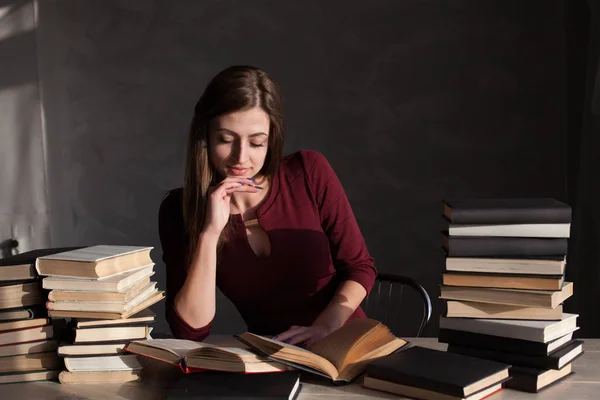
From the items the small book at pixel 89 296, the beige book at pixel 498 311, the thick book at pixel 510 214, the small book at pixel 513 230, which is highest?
the thick book at pixel 510 214

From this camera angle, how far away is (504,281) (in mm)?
1462

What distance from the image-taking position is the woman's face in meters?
1.99

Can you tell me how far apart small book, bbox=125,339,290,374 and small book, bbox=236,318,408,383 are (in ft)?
0.09

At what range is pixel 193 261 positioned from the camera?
1.91m

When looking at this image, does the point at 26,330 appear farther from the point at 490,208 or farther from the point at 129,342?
the point at 490,208

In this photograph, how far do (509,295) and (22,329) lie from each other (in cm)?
104

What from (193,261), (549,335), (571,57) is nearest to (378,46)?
(571,57)

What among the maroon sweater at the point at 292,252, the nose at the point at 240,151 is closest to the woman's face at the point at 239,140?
the nose at the point at 240,151

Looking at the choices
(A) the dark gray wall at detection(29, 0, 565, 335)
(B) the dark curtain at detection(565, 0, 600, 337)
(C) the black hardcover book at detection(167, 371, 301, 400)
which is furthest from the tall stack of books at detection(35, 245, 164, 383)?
(A) the dark gray wall at detection(29, 0, 565, 335)

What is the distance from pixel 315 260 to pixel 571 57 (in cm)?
201

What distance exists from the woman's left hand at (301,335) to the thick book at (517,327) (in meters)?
0.33

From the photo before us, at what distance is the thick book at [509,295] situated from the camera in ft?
4.74

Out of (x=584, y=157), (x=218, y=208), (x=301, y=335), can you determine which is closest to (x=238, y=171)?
(x=218, y=208)

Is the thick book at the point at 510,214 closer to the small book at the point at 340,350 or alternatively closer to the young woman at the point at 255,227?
the small book at the point at 340,350
